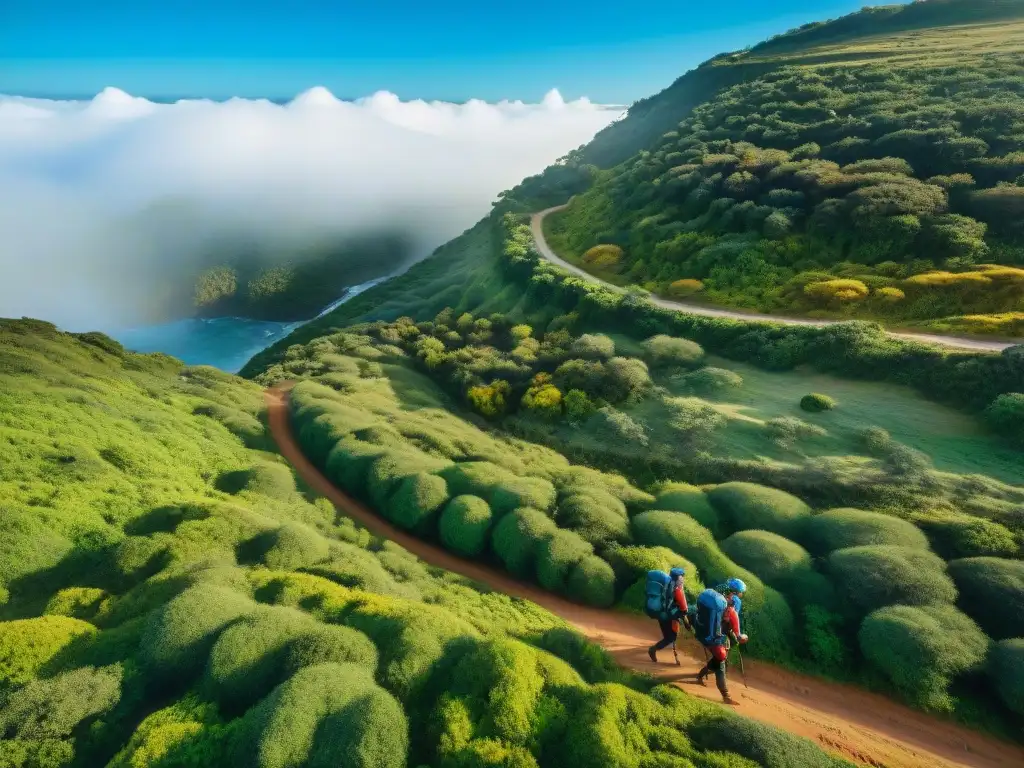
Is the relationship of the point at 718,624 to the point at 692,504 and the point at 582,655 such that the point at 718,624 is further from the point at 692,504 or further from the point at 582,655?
the point at 692,504

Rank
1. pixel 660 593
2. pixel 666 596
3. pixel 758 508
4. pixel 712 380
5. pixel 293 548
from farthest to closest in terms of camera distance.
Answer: pixel 712 380 < pixel 758 508 < pixel 293 548 < pixel 666 596 < pixel 660 593

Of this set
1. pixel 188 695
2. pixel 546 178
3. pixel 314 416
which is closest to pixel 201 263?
pixel 546 178

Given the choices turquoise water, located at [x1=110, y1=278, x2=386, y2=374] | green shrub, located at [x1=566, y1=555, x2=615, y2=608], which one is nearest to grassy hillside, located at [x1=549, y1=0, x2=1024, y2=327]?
green shrub, located at [x1=566, y1=555, x2=615, y2=608]

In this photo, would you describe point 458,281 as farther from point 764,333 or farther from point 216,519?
point 216,519

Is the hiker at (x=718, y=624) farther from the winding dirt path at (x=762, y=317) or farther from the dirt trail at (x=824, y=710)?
the winding dirt path at (x=762, y=317)

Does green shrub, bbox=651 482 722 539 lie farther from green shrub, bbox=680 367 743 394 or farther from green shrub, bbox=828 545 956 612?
green shrub, bbox=680 367 743 394

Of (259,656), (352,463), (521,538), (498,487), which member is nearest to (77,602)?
(259,656)
